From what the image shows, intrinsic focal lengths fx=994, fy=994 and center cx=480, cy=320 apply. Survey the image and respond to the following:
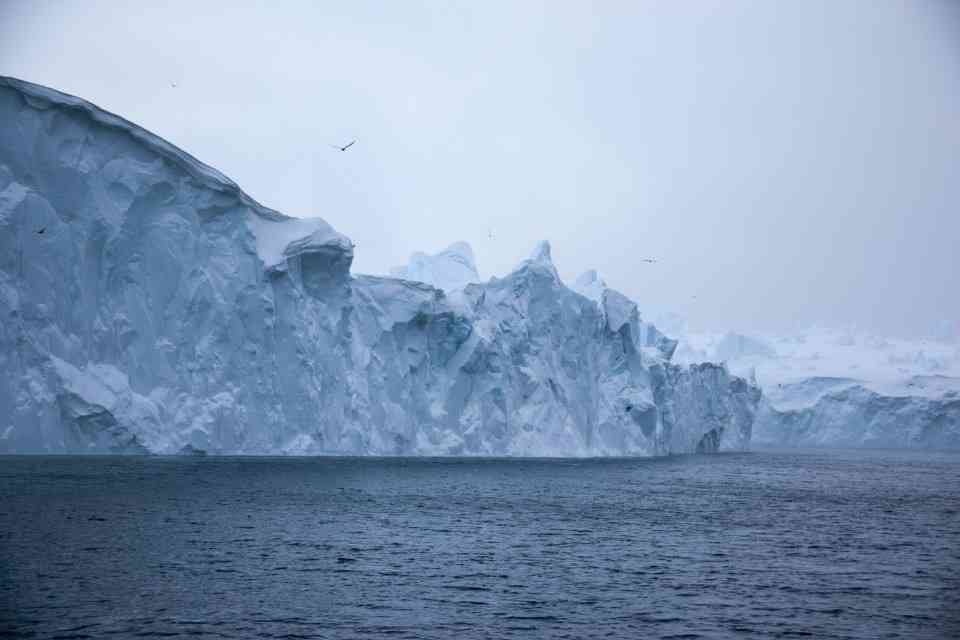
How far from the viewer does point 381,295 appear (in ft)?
167

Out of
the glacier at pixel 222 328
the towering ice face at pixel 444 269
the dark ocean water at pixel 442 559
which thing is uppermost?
the towering ice face at pixel 444 269

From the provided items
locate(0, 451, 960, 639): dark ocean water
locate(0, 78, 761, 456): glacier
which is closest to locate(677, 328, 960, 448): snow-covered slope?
locate(0, 78, 761, 456): glacier

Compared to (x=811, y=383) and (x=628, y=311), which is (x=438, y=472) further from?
(x=811, y=383)

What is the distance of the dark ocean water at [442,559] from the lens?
15.9 meters

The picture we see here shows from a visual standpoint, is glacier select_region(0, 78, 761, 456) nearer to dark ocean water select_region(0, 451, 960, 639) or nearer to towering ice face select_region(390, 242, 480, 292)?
dark ocean water select_region(0, 451, 960, 639)

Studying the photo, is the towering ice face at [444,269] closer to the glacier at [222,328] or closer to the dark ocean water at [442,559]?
the glacier at [222,328]

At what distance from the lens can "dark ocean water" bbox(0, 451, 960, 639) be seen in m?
15.9

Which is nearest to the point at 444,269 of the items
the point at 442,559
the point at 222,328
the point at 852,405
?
the point at 222,328

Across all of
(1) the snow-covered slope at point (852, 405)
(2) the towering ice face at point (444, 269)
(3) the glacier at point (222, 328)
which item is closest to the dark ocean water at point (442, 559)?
(3) the glacier at point (222, 328)

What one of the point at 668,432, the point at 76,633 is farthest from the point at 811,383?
the point at 76,633

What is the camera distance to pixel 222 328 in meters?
41.0

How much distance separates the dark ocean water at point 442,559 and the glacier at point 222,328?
2.68m

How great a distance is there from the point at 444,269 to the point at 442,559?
157 ft

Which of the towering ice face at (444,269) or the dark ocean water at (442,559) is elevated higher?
the towering ice face at (444,269)
